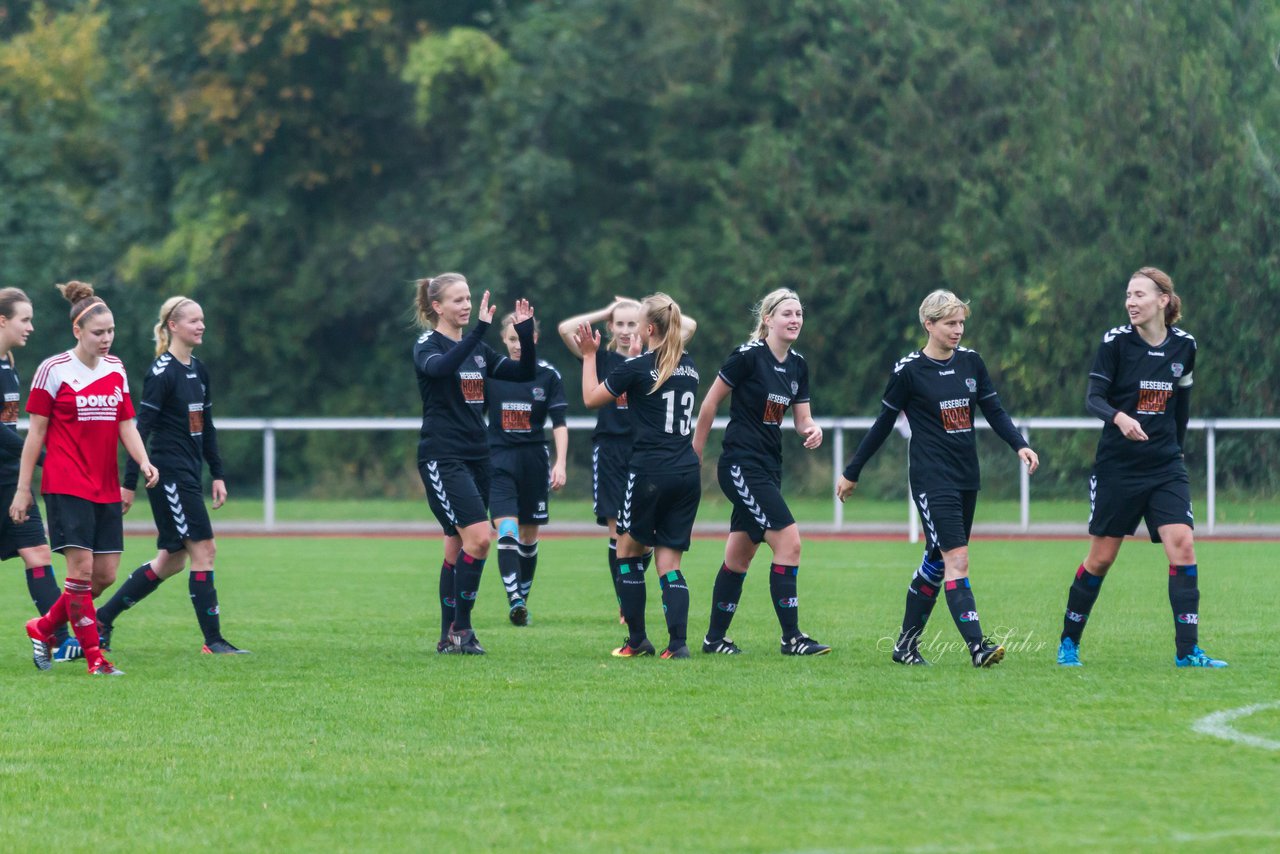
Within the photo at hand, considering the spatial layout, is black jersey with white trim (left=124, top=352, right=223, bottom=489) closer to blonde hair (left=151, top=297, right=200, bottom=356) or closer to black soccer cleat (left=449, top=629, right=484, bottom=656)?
blonde hair (left=151, top=297, right=200, bottom=356)

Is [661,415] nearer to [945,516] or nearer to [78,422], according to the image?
[945,516]

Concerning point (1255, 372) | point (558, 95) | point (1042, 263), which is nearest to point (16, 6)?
point (558, 95)

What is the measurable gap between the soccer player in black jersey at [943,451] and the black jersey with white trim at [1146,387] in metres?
0.46

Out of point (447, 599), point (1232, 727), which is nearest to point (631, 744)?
point (1232, 727)

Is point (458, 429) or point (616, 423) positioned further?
point (616, 423)

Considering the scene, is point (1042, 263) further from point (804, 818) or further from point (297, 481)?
point (804, 818)

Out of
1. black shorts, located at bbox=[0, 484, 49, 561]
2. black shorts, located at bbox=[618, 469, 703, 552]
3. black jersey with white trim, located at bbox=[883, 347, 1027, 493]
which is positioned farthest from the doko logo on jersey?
black jersey with white trim, located at bbox=[883, 347, 1027, 493]

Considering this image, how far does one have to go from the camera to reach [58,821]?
5684 mm

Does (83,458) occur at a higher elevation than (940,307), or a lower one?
lower

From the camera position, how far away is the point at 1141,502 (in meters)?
8.98

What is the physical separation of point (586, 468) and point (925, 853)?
25716mm

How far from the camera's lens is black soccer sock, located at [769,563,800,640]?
946cm

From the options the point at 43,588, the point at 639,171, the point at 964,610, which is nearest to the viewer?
the point at 964,610

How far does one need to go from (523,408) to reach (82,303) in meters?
3.81
